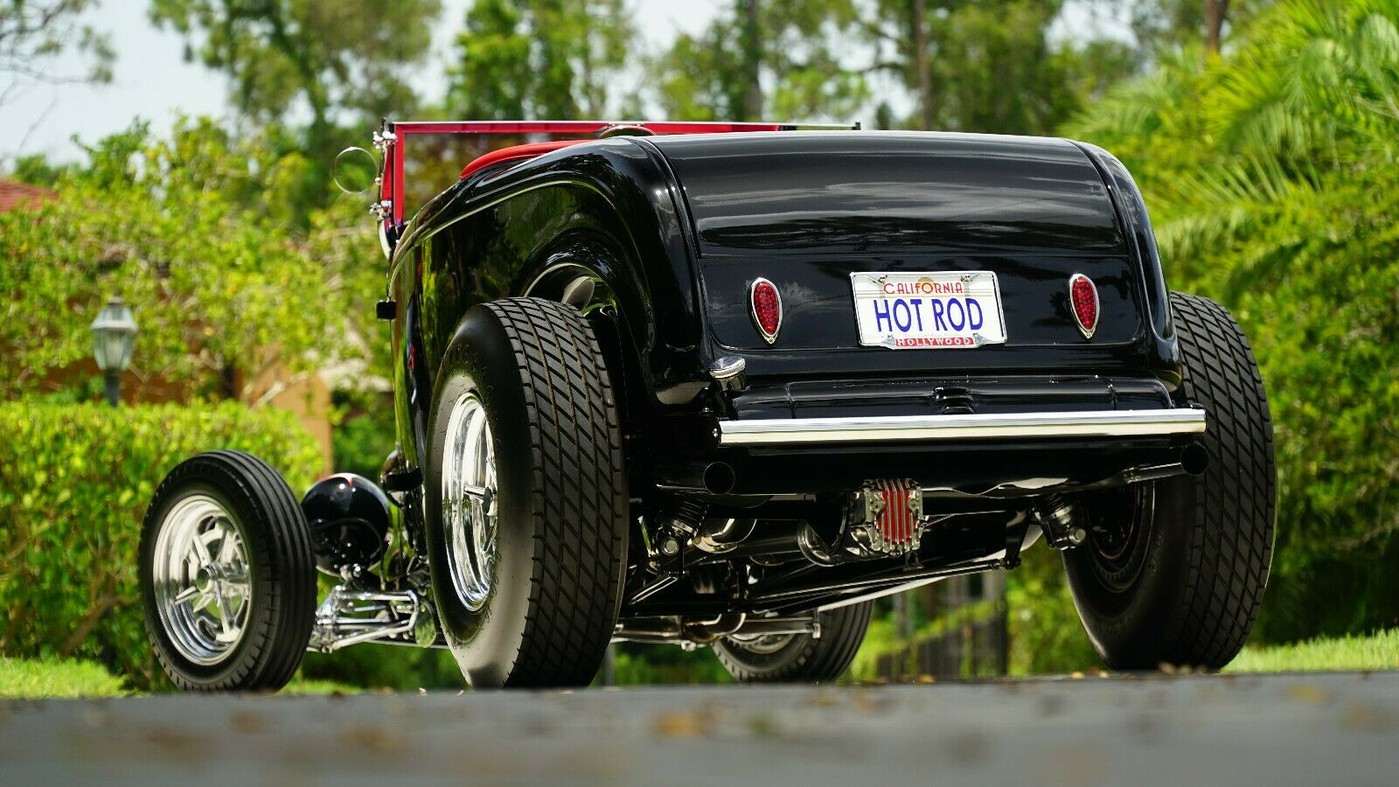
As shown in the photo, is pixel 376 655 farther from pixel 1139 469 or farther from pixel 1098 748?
pixel 1098 748

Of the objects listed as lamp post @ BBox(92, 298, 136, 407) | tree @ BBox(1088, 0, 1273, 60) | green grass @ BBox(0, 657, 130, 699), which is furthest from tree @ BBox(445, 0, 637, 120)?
green grass @ BBox(0, 657, 130, 699)

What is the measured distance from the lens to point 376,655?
824 inches

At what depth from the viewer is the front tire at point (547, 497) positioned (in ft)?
15.3

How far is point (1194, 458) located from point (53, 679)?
6038 mm

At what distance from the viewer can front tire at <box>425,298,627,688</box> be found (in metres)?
4.66

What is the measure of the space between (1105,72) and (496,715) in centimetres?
4494

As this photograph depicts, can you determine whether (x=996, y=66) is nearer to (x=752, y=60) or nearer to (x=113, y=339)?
(x=752, y=60)

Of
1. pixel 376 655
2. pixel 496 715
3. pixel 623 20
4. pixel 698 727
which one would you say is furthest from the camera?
pixel 623 20

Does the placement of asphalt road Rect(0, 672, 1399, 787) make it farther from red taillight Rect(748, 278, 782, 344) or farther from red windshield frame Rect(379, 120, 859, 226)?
red windshield frame Rect(379, 120, 859, 226)

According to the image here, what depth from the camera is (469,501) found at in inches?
208

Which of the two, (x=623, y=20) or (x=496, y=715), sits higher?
(x=623, y=20)

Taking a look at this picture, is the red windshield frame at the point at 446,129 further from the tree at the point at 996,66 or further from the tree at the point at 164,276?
the tree at the point at 996,66

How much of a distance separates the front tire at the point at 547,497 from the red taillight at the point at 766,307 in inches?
15.9

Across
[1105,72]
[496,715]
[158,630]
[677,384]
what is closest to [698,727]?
[496,715]
